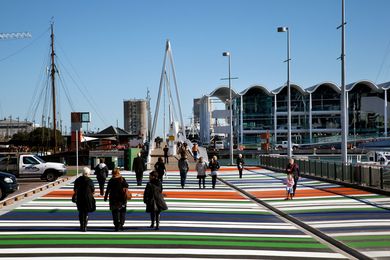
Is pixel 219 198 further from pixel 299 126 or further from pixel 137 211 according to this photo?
pixel 299 126

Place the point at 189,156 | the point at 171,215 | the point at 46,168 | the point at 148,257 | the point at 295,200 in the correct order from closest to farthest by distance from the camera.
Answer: the point at 148,257 < the point at 171,215 < the point at 295,200 < the point at 46,168 < the point at 189,156

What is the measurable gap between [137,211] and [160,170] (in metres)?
6.76

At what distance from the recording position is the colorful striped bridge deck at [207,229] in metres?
11.1

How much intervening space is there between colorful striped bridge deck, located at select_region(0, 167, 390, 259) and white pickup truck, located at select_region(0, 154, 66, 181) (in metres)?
9.90

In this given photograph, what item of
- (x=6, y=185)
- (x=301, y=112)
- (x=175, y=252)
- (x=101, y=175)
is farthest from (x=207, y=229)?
(x=301, y=112)

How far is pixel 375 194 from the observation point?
72.6 feet

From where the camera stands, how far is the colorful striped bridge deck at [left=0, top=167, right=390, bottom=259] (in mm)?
11148

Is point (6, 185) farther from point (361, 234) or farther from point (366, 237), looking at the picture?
point (366, 237)

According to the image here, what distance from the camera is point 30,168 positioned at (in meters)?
32.5

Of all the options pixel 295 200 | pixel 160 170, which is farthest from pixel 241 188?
pixel 295 200

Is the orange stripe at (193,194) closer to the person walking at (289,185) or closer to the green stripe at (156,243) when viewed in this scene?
the person walking at (289,185)

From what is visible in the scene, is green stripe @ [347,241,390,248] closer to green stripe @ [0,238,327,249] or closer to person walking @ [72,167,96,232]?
green stripe @ [0,238,327,249]

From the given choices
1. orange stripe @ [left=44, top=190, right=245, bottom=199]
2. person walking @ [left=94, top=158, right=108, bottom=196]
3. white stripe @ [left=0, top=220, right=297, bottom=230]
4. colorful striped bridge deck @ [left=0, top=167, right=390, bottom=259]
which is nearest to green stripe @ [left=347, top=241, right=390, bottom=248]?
colorful striped bridge deck @ [left=0, top=167, right=390, bottom=259]

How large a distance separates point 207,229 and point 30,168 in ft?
67.2
